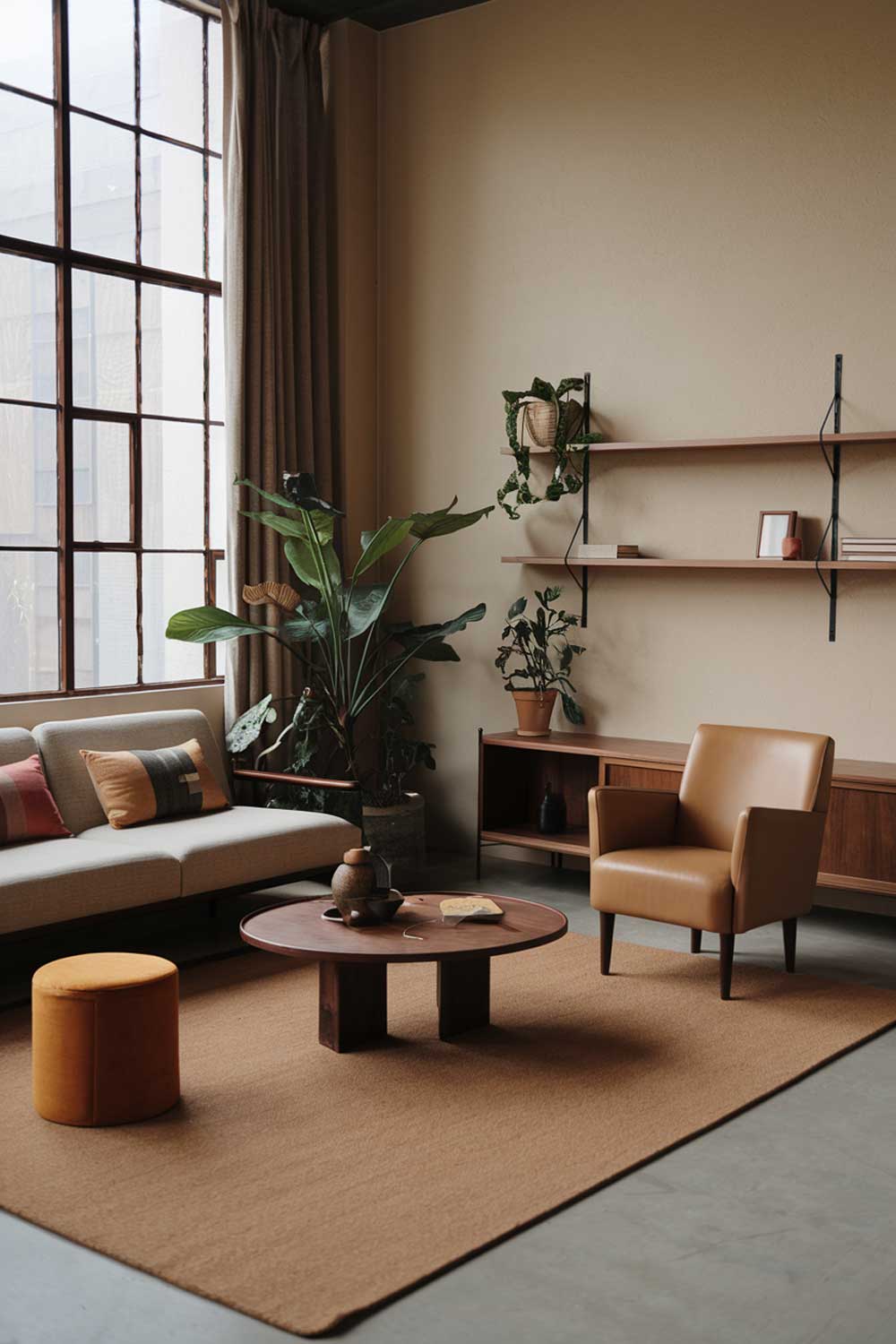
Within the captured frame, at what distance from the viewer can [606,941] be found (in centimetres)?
461

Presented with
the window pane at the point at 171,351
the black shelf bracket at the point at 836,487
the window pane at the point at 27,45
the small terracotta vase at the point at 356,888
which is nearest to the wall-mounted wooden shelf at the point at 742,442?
the black shelf bracket at the point at 836,487

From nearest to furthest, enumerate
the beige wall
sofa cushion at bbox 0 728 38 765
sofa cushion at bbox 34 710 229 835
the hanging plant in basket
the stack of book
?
1. sofa cushion at bbox 0 728 38 765
2. sofa cushion at bbox 34 710 229 835
3. the stack of book
4. the beige wall
5. the hanging plant in basket

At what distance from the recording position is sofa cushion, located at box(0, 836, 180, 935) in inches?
162

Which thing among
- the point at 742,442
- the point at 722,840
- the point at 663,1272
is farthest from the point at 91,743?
the point at 663,1272

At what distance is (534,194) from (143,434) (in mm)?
2067

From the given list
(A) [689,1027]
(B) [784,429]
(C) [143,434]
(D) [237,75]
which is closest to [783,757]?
(A) [689,1027]

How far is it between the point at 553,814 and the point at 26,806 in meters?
2.28

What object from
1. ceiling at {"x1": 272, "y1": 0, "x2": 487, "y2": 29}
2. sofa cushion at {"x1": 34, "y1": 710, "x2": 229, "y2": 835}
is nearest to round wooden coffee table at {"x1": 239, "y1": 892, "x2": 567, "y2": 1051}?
sofa cushion at {"x1": 34, "y1": 710, "x2": 229, "y2": 835}

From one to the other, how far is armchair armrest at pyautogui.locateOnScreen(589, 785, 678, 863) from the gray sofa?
1.06m

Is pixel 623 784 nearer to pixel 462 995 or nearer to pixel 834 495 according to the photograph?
pixel 834 495

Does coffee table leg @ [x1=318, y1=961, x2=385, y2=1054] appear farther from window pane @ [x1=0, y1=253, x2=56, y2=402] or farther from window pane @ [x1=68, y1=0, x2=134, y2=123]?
window pane @ [x1=68, y1=0, x2=134, y2=123]

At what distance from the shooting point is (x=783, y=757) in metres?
4.75

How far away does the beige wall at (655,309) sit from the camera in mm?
5395

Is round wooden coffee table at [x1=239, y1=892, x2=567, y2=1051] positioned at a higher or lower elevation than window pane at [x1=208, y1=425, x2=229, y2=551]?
lower
